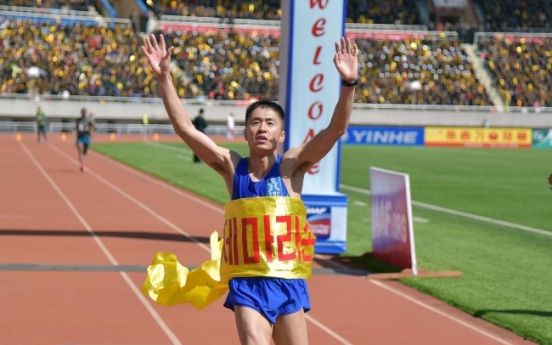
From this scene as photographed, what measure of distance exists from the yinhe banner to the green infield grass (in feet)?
0.90

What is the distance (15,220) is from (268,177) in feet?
43.5

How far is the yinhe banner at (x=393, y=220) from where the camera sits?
12.9 m

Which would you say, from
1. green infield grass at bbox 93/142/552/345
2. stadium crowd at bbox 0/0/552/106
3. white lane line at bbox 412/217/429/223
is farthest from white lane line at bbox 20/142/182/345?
stadium crowd at bbox 0/0/552/106

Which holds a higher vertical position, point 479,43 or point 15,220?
point 479,43

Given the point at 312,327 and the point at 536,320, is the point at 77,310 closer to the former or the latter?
the point at 312,327

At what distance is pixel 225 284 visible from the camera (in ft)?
19.8

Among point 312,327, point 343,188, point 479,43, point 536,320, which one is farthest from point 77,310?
point 479,43

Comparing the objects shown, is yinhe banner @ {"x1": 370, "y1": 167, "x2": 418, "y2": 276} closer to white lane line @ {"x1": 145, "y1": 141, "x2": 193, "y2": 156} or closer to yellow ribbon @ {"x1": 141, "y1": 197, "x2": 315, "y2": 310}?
yellow ribbon @ {"x1": 141, "y1": 197, "x2": 315, "y2": 310}

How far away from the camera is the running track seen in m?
9.28

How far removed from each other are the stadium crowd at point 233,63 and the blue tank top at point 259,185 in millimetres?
49660

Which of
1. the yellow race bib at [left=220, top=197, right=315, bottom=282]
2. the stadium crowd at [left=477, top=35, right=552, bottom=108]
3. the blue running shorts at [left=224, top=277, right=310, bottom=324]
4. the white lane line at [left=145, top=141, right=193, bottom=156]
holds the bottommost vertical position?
the white lane line at [left=145, top=141, right=193, bottom=156]

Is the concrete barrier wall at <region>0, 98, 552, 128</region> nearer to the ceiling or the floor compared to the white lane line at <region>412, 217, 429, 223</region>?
nearer to the ceiling

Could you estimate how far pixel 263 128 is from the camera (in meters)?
5.66

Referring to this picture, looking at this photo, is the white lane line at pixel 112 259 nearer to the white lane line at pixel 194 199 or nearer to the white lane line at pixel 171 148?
the white lane line at pixel 194 199
